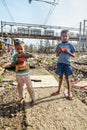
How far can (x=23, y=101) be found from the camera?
559cm

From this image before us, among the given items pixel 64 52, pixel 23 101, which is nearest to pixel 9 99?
pixel 23 101

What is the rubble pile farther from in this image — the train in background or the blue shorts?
the train in background

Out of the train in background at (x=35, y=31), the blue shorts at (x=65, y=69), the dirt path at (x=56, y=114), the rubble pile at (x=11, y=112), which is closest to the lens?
the dirt path at (x=56, y=114)

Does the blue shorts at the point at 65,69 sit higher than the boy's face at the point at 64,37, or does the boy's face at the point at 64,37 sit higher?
the boy's face at the point at 64,37

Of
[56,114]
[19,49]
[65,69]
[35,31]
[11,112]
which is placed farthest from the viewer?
[35,31]

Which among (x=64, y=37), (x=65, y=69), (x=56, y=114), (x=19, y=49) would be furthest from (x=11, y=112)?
(x=64, y=37)

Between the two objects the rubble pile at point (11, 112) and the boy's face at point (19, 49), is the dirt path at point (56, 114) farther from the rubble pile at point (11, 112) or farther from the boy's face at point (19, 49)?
the boy's face at point (19, 49)

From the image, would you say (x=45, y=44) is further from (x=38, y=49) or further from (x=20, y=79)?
(x=20, y=79)

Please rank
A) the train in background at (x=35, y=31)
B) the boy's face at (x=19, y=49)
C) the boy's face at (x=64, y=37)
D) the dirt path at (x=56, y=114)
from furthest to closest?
the train in background at (x=35, y=31) → the boy's face at (x=64, y=37) → the boy's face at (x=19, y=49) → the dirt path at (x=56, y=114)

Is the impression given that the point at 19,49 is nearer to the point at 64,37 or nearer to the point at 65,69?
the point at 64,37

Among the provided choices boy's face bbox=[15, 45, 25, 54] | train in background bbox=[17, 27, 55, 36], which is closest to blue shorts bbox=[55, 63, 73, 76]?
boy's face bbox=[15, 45, 25, 54]

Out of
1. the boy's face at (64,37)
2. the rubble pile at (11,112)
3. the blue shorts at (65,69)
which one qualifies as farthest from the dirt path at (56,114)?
the boy's face at (64,37)

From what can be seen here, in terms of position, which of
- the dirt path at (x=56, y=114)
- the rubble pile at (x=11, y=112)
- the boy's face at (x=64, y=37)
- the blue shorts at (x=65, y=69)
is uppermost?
the boy's face at (x=64, y=37)

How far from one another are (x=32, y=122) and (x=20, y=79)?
121 cm
